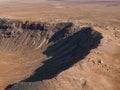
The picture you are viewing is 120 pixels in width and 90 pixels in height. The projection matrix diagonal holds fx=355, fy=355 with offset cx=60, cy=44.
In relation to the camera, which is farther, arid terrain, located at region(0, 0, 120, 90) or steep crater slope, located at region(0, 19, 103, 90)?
steep crater slope, located at region(0, 19, 103, 90)

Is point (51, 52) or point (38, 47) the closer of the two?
point (51, 52)

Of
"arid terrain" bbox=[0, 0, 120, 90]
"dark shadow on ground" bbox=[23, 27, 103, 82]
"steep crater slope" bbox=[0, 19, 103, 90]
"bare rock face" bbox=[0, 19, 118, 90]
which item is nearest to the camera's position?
"bare rock face" bbox=[0, 19, 118, 90]

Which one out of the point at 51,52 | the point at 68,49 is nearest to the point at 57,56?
the point at 68,49

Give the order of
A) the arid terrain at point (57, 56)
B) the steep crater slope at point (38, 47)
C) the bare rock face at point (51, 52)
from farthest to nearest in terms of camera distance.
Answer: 1. the steep crater slope at point (38, 47)
2. the arid terrain at point (57, 56)
3. the bare rock face at point (51, 52)

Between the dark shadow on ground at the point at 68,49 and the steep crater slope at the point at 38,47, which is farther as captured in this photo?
the steep crater slope at the point at 38,47

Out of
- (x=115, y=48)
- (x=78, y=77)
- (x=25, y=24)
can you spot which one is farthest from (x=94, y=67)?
(x=25, y=24)

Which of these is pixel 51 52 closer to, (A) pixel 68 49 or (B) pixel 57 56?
(A) pixel 68 49

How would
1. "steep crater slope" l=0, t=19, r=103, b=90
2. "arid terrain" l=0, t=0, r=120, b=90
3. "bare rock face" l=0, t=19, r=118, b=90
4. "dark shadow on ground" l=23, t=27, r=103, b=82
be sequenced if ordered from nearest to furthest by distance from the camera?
"bare rock face" l=0, t=19, r=118, b=90 < "arid terrain" l=0, t=0, r=120, b=90 < "dark shadow on ground" l=23, t=27, r=103, b=82 < "steep crater slope" l=0, t=19, r=103, b=90
